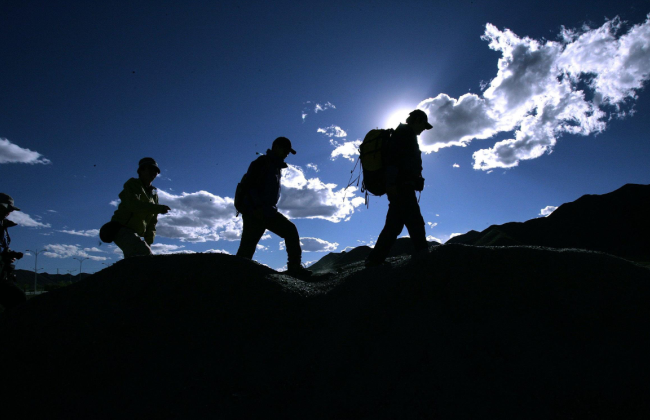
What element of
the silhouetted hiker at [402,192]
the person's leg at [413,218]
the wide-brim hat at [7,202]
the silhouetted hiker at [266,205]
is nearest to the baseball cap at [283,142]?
the silhouetted hiker at [266,205]

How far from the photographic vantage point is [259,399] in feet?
7.49

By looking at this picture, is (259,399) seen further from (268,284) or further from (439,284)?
(439,284)

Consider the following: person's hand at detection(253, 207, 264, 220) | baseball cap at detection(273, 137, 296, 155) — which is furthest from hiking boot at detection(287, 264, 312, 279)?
baseball cap at detection(273, 137, 296, 155)

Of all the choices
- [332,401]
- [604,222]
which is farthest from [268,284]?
[604,222]

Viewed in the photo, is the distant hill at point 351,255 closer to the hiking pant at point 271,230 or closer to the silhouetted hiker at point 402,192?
the hiking pant at point 271,230

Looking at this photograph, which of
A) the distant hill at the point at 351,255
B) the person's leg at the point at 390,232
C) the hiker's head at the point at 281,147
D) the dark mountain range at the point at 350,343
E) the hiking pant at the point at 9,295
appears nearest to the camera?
the dark mountain range at the point at 350,343

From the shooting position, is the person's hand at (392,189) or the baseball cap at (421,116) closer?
the person's hand at (392,189)

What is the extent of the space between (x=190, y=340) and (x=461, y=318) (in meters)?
2.24

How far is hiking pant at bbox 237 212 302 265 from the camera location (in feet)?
17.3

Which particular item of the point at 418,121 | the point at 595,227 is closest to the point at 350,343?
the point at 418,121

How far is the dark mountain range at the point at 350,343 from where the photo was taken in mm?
2143

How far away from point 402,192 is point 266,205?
6.86ft

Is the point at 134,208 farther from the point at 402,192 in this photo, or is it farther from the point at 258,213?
the point at 402,192

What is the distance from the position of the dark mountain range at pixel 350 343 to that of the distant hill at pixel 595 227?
26.0m
